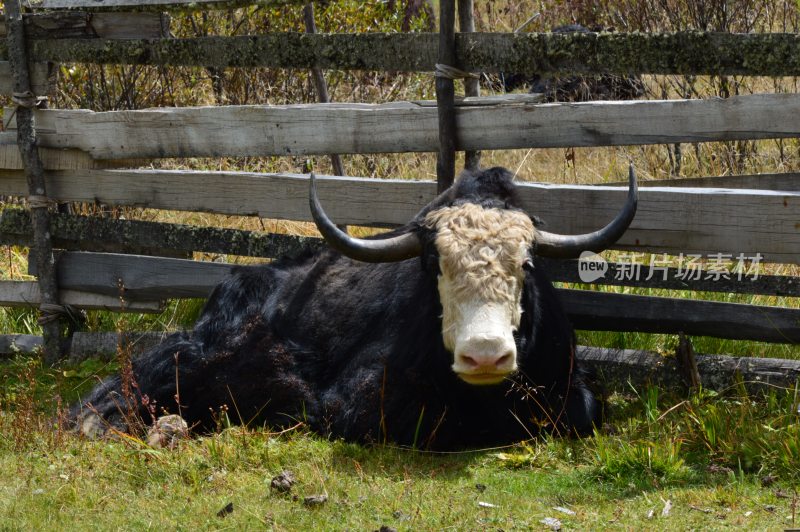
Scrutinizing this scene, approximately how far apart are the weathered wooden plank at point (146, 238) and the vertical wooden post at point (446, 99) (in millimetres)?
1170

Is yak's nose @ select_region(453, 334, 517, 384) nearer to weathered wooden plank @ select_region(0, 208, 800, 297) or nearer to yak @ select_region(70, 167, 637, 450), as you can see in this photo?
yak @ select_region(70, 167, 637, 450)

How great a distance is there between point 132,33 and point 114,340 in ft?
7.25

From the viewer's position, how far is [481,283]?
4.75m

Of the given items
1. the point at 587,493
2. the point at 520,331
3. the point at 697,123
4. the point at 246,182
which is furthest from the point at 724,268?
the point at 246,182

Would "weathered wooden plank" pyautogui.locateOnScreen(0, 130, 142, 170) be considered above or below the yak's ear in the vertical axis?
above

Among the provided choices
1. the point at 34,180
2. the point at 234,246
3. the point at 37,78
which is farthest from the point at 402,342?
the point at 37,78

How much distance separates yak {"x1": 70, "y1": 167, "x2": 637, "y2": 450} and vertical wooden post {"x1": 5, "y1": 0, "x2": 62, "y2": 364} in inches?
56.3

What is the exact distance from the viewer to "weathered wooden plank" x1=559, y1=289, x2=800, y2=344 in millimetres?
5512

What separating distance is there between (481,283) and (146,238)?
3263mm

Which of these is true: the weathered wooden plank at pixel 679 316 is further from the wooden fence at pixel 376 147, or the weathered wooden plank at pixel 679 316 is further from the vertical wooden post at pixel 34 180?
the vertical wooden post at pixel 34 180

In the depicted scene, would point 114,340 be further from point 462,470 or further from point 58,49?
point 462,470

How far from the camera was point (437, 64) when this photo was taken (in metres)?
5.72

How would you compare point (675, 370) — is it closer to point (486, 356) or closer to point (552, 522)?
point (486, 356)

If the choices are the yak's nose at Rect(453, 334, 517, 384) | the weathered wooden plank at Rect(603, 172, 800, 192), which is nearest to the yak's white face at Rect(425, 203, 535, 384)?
the yak's nose at Rect(453, 334, 517, 384)
